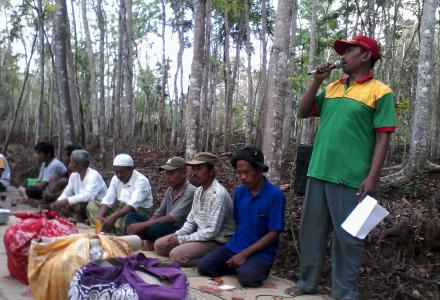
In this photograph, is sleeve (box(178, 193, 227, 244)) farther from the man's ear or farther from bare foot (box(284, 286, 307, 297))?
the man's ear

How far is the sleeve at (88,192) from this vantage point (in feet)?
18.3

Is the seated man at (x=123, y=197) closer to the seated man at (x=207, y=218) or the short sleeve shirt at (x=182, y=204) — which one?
the short sleeve shirt at (x=182, y=204)

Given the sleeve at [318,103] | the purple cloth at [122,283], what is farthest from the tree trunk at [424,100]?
the purple cloth at [122,283]

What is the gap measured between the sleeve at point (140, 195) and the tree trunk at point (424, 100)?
3.49 meters

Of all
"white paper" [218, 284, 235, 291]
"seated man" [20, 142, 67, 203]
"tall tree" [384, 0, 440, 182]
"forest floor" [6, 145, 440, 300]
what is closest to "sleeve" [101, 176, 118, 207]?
"seated man" [20, 142, 67, 203]

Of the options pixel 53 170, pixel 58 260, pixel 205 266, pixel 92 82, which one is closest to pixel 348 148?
pixel 205 266

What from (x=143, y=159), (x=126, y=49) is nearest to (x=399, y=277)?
(x=126, y=49)

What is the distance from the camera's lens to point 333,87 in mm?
3061

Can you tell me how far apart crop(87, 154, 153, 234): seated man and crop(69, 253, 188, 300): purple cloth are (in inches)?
93.0

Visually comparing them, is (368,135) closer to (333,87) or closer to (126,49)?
(333,87)

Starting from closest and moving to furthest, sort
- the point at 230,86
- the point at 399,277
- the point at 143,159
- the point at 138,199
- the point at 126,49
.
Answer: the point at 399,277
the point at 138,199
the point at 126,49
the point at 143,159
the point at 230,86

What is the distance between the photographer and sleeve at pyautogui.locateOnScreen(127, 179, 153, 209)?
478 centimetres

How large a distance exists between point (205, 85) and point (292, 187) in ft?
22.5

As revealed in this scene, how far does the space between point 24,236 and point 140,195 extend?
72.2 inches
